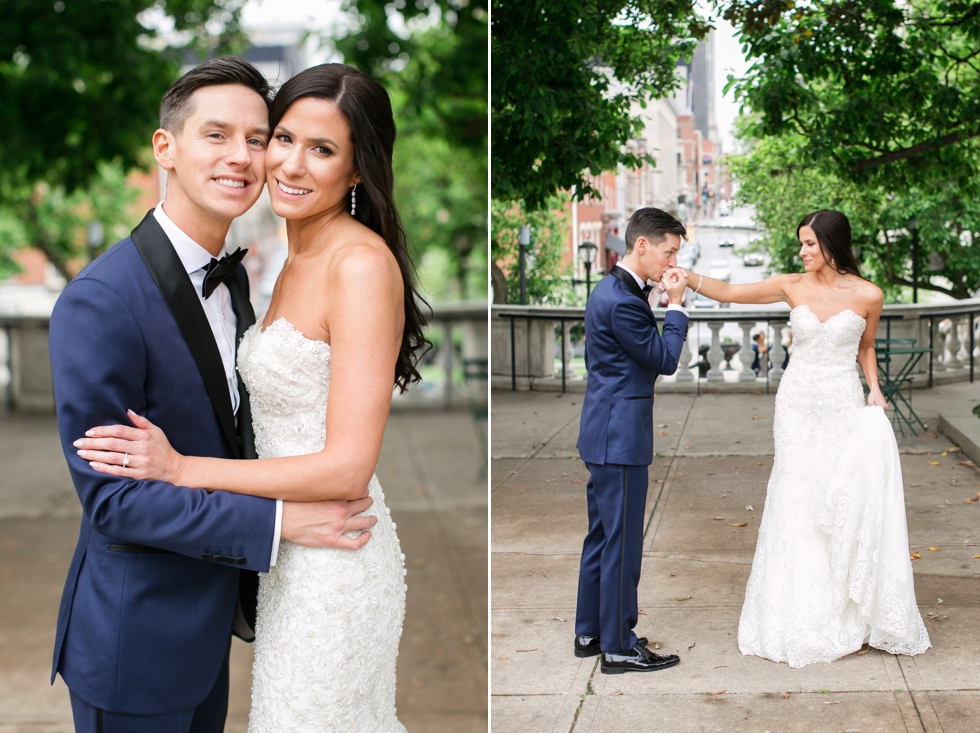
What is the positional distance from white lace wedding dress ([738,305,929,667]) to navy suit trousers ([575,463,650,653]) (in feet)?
1.19

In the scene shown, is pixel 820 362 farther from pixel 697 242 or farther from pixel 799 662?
pixel 799 662

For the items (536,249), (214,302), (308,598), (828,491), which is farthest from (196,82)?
(828,491)

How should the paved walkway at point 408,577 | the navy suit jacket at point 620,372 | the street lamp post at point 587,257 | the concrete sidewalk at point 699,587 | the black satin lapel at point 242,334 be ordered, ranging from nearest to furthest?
the black satin lapel at point 242,334 → the concrete sidewalk at point 699,587 → the navy suit jacket at point 620,372 → the street lamp post at point 587,257 → the paved walkway at point 408,577

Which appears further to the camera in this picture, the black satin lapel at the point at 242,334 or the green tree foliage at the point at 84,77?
the green tree foliage at the point at 84,77

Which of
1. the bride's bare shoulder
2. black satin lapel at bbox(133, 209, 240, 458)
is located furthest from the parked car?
black satin lapel at bbox(133, 209, 240, 458)

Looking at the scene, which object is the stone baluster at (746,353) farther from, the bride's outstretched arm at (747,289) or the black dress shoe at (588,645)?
the black dress shoe at (588,645)

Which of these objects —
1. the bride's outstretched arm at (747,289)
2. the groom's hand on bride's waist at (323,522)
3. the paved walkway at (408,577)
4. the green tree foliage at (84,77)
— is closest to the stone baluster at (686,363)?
the bride's outstretched arm at (747,289)

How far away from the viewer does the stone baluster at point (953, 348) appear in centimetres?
276

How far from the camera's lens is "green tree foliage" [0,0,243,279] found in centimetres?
811

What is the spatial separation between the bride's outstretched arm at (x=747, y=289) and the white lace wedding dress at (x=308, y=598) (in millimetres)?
1182

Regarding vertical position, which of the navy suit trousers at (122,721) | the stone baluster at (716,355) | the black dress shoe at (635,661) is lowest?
the black dress shoe at (635,661)

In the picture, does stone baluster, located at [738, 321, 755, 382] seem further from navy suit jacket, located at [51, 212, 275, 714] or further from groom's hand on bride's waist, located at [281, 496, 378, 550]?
navy suit jacket, located at [51, 212, 275, 714]


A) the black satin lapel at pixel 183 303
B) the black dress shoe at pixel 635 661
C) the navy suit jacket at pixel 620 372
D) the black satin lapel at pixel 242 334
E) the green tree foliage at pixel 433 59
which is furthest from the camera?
the green tree foliage at pixel 433 59

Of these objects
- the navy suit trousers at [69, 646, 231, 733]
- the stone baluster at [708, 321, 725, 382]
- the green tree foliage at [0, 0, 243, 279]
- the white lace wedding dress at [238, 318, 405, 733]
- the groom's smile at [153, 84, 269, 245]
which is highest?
the green tree foliage at [0, 0, 243, 279]
